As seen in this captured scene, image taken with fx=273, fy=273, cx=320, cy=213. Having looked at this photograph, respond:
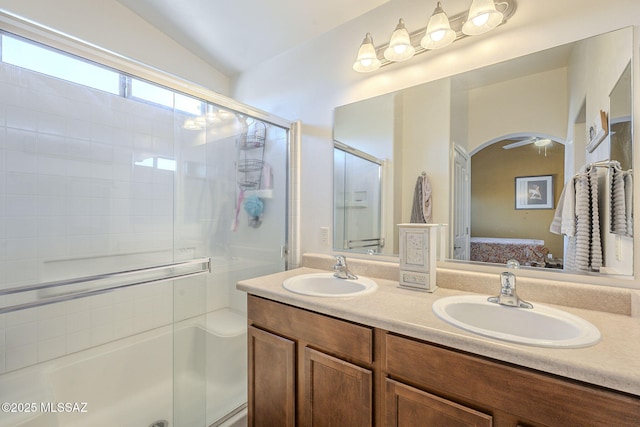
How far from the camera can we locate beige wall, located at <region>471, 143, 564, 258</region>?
1.12 metres

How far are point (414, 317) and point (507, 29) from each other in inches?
50.9

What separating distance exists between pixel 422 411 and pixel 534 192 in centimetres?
97

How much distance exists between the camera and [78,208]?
5.05 ft

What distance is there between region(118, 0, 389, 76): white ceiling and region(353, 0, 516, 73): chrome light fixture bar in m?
0.31

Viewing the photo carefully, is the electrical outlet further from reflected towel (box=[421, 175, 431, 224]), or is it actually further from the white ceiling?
the white ceiling

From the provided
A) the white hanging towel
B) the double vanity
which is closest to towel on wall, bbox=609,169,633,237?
the double vanity

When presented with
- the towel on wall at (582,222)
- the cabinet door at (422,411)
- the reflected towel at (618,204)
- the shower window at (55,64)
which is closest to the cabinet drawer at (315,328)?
the cabinet door at (422,411)

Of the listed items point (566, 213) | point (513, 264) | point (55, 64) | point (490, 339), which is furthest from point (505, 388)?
point (55, 64)

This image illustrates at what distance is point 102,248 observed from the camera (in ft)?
5.34

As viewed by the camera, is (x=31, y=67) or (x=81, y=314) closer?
(x=31, y=67)

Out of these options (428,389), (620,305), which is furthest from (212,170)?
(620,305)

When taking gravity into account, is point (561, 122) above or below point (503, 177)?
above

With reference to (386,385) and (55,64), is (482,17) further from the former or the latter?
(55,64)

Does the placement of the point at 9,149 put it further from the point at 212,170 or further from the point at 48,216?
the point at 212,170
